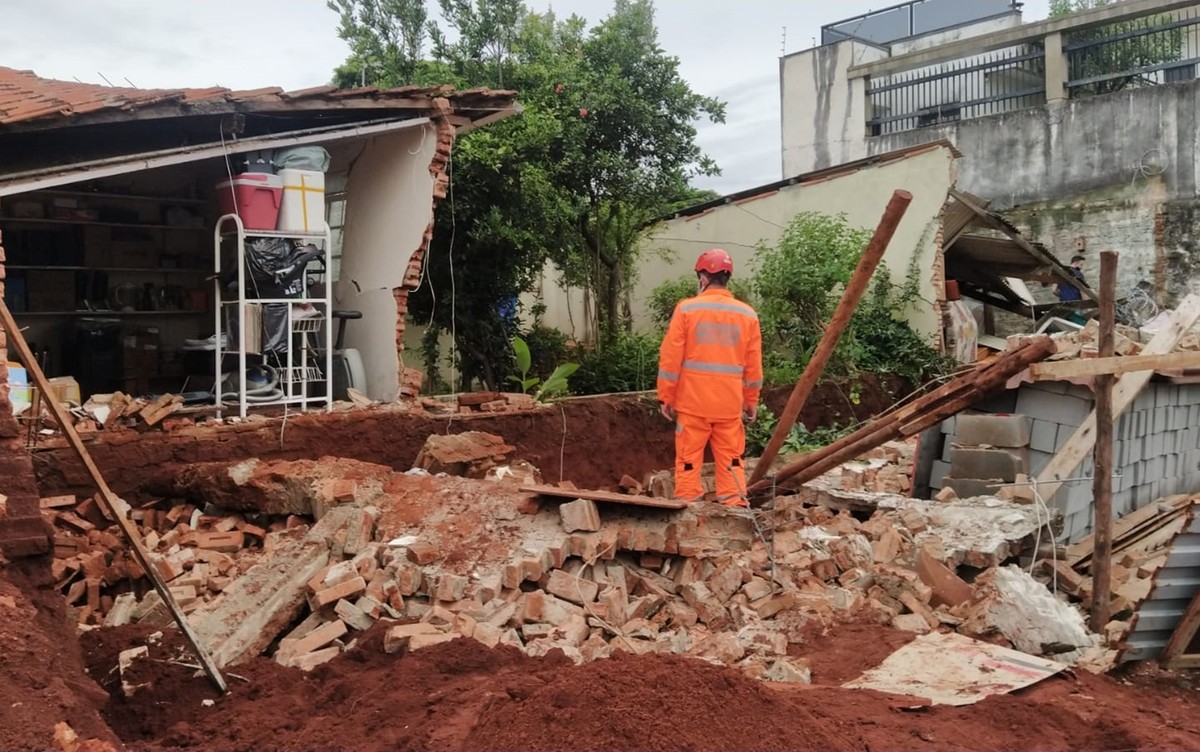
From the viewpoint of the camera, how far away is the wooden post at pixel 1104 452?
5688mm

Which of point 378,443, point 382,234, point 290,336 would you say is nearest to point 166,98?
point 290,336

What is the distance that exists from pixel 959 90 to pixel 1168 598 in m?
18.2

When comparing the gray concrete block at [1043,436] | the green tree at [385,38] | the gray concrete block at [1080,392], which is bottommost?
the gray concrete block at [1043,436]

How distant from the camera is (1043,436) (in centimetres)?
850

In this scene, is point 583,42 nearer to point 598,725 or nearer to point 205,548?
point 205,548

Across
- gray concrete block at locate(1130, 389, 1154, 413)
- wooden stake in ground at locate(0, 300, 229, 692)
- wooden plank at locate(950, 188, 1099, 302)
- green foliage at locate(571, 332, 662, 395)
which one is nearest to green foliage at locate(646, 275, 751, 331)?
green foliage at locate(571, 332, 662, 395)

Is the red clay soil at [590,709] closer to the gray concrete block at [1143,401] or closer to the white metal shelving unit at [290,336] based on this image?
the white metal shelving unit at [290,336]

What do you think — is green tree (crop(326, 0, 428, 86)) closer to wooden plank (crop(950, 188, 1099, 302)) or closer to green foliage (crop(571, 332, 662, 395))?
green foliage (crop(571, 332, 662, 395))

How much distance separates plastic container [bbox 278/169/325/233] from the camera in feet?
31.5

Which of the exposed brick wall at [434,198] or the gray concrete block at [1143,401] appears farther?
the exposed brick wall at [434,198]

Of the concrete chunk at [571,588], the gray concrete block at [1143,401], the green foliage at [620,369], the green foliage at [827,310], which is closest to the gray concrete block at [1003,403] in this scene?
the gray concrete block at [1143,401]

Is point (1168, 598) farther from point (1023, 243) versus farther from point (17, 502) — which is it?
point (1023, 243)

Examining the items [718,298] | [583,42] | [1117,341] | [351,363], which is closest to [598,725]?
[718,298]

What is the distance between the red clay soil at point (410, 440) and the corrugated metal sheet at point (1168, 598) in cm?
653
